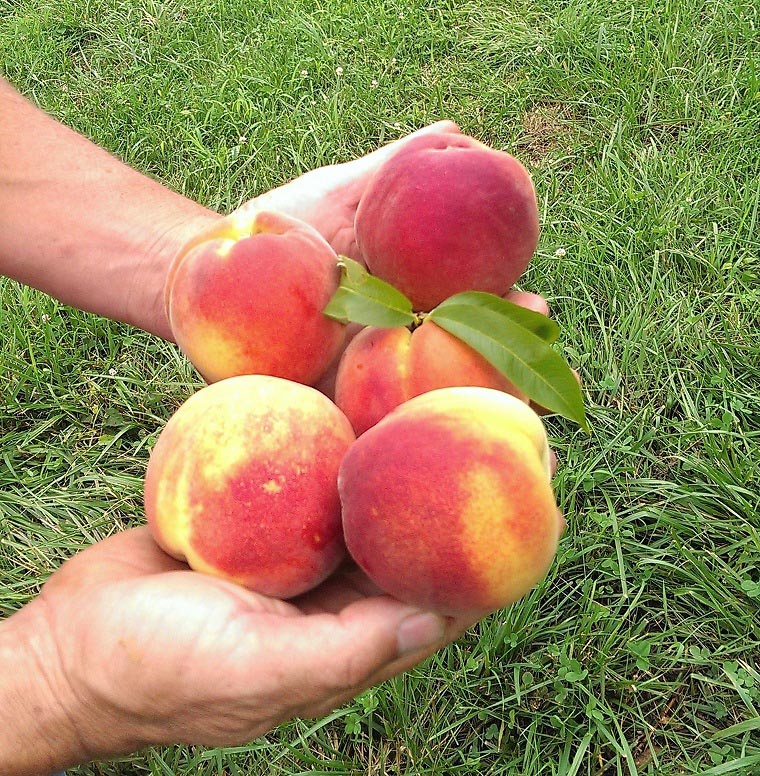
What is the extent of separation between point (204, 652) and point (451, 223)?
0.79 metres

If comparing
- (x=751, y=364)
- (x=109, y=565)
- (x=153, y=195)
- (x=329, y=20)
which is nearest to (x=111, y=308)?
(x=153, y=195)

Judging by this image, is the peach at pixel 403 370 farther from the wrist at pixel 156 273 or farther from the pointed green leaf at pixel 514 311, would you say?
the wrist at pixel 156 273

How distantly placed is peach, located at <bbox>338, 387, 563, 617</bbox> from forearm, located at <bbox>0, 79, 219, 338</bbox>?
43.2 inches

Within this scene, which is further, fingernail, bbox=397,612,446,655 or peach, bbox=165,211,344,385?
peach, bbox=165,211,344,385

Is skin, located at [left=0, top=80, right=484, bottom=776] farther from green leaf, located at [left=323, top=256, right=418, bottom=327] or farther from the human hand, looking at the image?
the human hand

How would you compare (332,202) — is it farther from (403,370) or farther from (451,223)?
(403,370)

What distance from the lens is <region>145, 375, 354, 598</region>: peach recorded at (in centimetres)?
116

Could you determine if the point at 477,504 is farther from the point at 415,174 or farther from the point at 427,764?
the point at 427,764

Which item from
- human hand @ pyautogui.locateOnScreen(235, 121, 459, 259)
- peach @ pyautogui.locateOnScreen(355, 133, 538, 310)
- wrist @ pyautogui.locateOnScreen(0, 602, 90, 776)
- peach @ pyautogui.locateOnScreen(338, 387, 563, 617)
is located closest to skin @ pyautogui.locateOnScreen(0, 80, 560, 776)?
wrist @ pyautogui.locateOnScreen(0, 602, 90, 776)

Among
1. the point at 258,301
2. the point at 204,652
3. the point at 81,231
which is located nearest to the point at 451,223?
the point at 258,301

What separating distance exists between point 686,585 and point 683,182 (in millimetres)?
1495

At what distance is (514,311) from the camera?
1.28m

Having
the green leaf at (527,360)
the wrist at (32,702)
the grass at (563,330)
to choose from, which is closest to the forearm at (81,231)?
the grass at (563,330)

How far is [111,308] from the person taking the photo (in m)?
2.10
